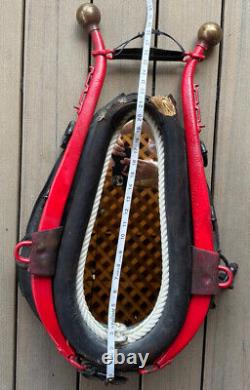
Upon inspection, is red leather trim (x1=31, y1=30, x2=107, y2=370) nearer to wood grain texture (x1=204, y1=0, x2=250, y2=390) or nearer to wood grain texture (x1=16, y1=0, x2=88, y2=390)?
wood grain texture (x1=16, y1=0, x2=88, y2=390)

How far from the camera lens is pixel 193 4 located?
79 cm

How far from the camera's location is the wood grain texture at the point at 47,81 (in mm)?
787

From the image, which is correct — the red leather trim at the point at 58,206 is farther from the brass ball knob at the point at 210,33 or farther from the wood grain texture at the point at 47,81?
the brass ball knob at the point at 210,33

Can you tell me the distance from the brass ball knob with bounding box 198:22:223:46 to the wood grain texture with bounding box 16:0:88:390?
189mm

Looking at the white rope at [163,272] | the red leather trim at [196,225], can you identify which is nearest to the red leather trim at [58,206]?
the white rope at [163,272]

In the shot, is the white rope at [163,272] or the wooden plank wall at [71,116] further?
the wooden plank wall at [71,116]

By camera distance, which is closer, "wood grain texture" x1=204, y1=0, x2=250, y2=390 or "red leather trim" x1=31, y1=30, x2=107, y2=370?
"red leather trim" x1=31, y1=30, x2=107, y2=370

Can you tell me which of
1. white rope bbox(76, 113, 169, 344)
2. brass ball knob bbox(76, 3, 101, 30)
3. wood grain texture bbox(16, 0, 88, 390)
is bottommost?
white rope bbox(76, 113, 169, 344)

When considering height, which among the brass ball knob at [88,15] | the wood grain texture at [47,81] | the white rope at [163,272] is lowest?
the white rope at [163,272]

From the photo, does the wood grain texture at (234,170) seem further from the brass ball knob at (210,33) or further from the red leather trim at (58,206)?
the red leather trim at (58,206)

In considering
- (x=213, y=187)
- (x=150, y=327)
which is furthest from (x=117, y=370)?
(x=213, y=187)

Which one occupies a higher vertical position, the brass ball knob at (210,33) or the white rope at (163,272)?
the brass ball knob at (210,33)

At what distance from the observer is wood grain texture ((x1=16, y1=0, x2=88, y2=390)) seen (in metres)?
0.79

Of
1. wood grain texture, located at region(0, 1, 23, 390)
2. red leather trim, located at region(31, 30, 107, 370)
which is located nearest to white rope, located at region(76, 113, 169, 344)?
red leather trim, located at region(31, 30, 107, 370)
